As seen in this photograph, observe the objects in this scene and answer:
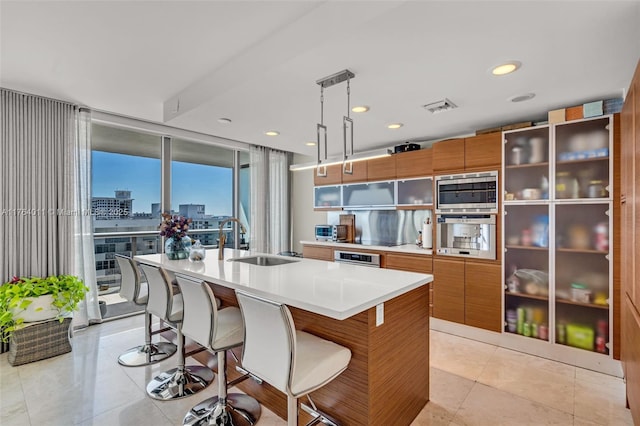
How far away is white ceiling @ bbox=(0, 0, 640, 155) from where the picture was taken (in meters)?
1.77

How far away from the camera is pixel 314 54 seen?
2.05 metres

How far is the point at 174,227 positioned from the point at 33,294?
1.50 meters

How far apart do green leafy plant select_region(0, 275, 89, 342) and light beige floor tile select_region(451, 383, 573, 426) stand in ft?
12.2

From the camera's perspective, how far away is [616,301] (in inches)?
106

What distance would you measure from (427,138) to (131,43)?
358 centimetres

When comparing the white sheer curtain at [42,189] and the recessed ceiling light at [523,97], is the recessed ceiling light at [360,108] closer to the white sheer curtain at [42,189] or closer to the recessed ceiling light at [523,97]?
the recessed ceiling light at [523,97]

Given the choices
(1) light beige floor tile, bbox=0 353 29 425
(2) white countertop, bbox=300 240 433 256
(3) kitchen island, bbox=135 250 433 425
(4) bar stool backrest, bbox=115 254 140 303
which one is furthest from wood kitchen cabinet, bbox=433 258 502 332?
(1) light beige floor tile, bbox=0 353 29 425

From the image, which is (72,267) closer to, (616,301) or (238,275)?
(238,275)

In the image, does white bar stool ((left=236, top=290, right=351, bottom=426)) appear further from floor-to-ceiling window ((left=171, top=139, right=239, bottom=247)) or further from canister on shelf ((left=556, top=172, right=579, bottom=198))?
floor-to-ceiling window ((left=171, top=139, right=239, bottom=247))

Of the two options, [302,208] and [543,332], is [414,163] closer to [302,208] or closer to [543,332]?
[543,332]

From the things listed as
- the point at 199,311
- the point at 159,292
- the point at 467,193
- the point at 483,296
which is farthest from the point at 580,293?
the point at 159,292

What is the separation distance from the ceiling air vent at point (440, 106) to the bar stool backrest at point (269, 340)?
98.4 inches

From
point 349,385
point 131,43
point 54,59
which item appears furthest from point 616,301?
point 54,59

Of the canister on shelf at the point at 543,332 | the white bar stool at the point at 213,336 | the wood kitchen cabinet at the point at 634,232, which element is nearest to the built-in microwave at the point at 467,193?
the canister on shelf at the point at 543,332
